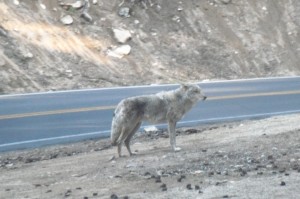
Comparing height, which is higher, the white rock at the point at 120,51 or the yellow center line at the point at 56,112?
the yellow center line at the point at 56,112

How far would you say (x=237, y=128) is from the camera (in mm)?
15461

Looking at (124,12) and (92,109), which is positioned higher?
(92,109)

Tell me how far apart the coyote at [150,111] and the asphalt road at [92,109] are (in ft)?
10.4

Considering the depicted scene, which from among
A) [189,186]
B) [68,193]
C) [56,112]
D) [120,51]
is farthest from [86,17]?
[189,186]

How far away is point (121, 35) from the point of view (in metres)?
29.2

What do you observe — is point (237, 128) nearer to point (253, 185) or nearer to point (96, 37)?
point (253, 185)

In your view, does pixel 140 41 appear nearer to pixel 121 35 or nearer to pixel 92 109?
pixel 121 35

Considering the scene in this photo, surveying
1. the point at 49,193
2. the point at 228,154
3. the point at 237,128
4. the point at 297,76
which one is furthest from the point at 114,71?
the point at 49,193

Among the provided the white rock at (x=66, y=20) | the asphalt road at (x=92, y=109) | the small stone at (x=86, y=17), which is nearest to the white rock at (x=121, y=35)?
the small stone at (x=86, y=17)

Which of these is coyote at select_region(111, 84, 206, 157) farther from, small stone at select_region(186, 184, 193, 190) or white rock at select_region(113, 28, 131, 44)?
white rock at select_region(113, 28, 131, 44)

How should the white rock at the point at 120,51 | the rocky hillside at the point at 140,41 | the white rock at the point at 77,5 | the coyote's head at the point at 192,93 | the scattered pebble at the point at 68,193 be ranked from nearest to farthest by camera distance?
the scattered pebble at the point at 68,193 → the coyote's head at the point at 192,93 → the rocky hillside at the point at 140,41 → the white rock at the point at 120,51 → the white rock at the point at 77,5

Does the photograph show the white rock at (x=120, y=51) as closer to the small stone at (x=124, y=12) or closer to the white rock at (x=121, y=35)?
the white rock at (x=121, y=35)

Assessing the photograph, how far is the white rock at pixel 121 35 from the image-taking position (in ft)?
95.2

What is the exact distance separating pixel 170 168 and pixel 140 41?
765 inches
